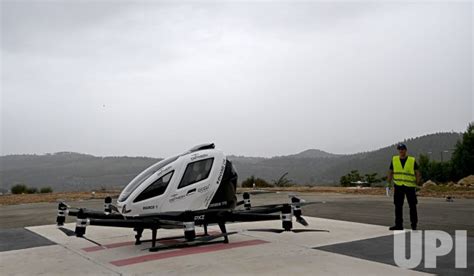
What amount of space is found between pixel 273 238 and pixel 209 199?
1.73 meters

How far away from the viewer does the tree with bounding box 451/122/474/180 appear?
4823 cm

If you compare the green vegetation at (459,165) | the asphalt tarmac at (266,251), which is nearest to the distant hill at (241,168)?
the green vegetation at (459,165)

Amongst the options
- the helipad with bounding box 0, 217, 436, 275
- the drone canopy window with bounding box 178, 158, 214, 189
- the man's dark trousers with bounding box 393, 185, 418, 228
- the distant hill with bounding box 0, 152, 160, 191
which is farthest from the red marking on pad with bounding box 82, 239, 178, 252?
the distant hill with bounding box 0, 152, 160, 191

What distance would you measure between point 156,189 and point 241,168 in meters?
94.4

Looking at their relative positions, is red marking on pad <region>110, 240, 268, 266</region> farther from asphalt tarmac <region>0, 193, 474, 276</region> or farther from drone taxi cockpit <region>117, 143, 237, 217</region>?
drone taxi cockpit <region>117, 143, 237, 217</region>

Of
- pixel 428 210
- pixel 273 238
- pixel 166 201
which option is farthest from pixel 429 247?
pixel 428 210

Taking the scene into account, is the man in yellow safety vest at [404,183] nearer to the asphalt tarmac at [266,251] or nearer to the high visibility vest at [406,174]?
the high visibility vest at [406,174]

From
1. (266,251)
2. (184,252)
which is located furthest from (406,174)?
(184,252)

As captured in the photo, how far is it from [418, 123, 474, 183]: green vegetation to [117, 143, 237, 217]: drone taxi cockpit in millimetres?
47241

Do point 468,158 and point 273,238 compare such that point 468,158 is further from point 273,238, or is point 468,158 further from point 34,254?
point 34,254

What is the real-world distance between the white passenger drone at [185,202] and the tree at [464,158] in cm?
4756

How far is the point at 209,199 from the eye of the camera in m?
7.94

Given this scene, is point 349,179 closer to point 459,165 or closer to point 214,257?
point 459,165

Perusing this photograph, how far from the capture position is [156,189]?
7.47 metres
